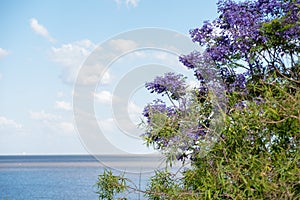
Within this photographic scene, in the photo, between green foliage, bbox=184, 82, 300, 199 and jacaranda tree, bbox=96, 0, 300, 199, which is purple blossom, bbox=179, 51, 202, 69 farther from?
green foliage, bbox=184, 82, 300, 199

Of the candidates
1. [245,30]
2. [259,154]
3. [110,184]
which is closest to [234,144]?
[259,154]

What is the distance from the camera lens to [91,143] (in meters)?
3.51

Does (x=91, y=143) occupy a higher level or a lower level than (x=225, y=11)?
lower

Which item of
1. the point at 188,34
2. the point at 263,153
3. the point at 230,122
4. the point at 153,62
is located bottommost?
the point at 263,153

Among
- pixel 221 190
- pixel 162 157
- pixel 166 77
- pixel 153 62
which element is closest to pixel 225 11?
pixel 166 77

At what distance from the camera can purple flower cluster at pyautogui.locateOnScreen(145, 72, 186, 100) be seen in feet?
18.7

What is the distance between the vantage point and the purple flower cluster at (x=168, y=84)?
5698 millimetres

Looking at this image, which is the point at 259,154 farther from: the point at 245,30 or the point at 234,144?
the point at 245,30

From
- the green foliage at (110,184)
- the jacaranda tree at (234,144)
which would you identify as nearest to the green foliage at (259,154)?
the jacaranda tree at (234,144)

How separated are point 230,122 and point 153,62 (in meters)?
2.04

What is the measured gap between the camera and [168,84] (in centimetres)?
576

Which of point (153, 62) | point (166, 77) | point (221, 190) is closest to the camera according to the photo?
point (221, 190)

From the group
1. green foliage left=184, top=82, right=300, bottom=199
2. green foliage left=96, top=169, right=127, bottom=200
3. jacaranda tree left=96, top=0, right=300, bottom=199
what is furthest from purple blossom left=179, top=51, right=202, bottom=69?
green foliage left=184, top=82, right=300, bottom=199

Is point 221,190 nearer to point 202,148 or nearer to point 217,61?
point 202,148
